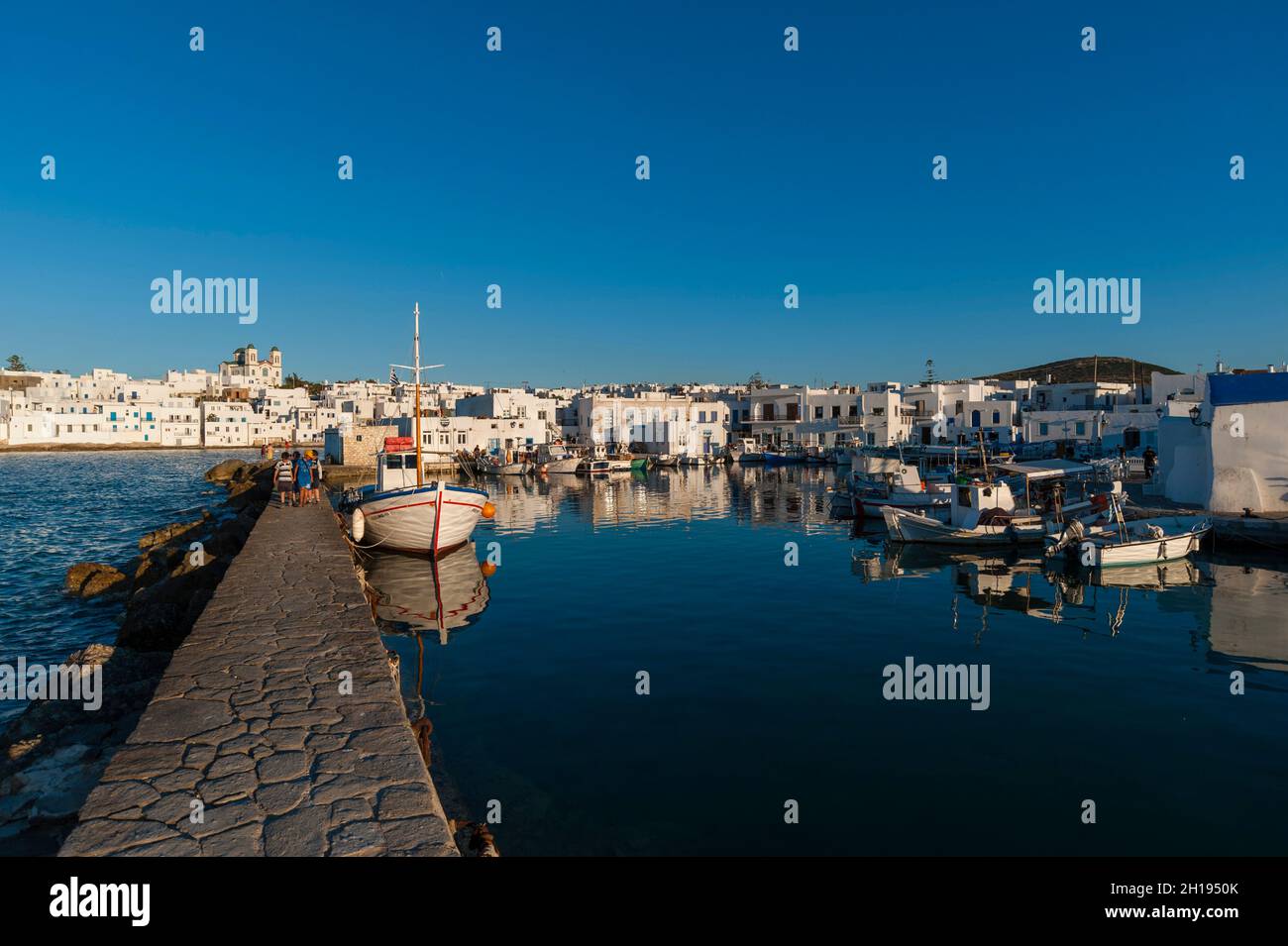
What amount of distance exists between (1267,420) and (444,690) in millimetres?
27156

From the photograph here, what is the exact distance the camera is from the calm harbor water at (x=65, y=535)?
15534mm

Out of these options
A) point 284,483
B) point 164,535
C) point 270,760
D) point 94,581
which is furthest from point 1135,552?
point 164,535

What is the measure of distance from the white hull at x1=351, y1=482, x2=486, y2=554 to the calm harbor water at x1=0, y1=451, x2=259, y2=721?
6425 millimetres

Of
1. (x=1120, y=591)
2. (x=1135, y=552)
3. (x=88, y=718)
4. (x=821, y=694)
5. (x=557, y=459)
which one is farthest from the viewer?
(x=557, y=459)

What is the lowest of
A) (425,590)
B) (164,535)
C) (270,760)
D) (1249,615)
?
(1249,615)

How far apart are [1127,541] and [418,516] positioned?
20.6 m

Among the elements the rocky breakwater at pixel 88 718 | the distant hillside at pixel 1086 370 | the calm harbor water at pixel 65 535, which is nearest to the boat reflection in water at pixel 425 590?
the rocky breakwater at pixel 88 718

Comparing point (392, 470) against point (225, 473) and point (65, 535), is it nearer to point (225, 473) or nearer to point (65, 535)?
point (65, 535)

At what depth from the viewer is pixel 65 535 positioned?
30094 millimetres

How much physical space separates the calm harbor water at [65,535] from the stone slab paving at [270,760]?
5377 mm

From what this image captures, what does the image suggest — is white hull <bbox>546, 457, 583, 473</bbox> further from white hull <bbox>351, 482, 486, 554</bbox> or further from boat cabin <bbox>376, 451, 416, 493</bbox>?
white hull <bbox>351, 482, 486, 554</bbox>

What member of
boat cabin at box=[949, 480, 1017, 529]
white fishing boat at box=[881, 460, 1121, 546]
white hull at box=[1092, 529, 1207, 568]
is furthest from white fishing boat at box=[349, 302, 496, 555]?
white hull at box=[1092, 529, 1207, 568]
